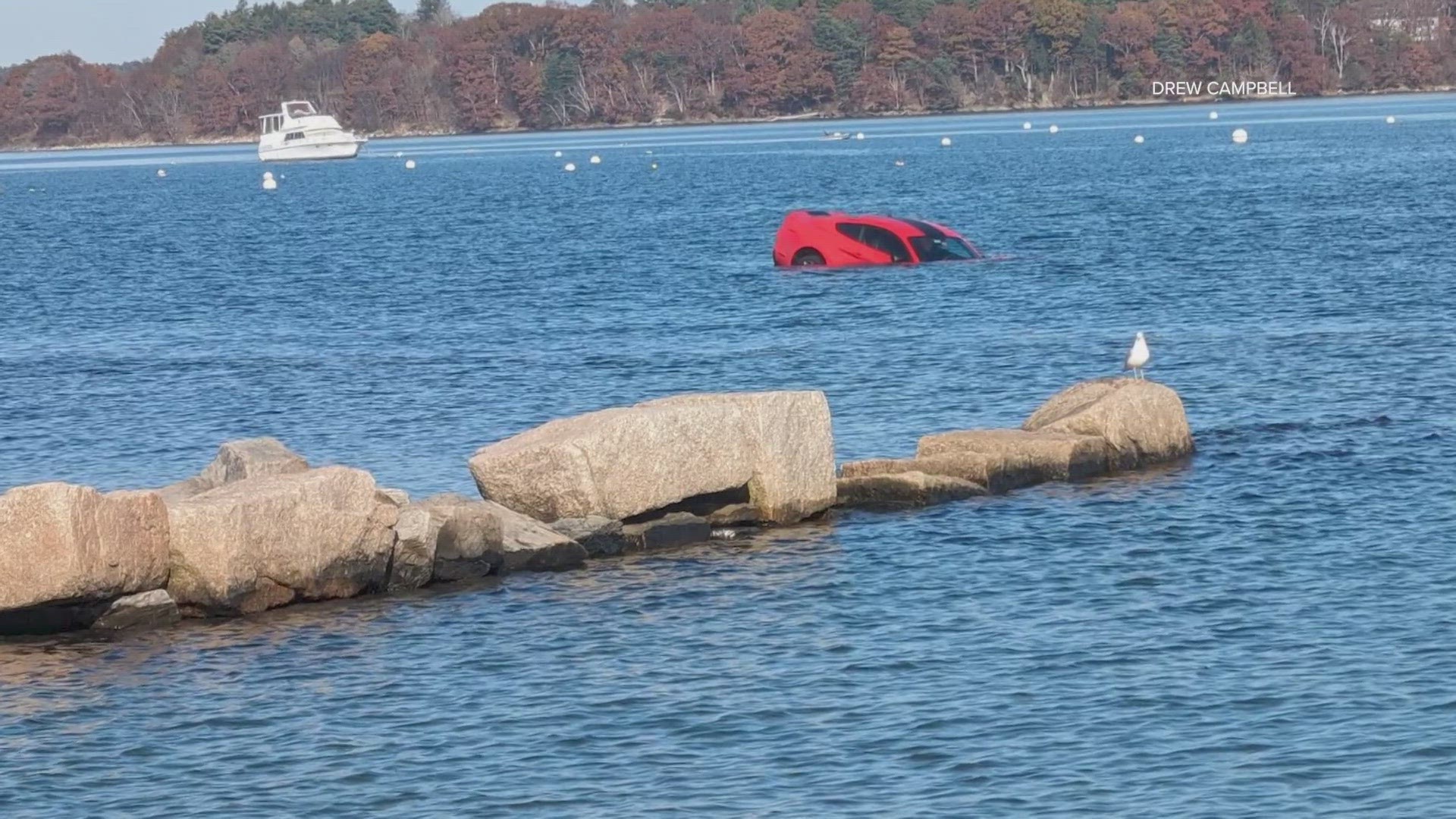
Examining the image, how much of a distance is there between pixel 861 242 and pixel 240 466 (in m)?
29.1

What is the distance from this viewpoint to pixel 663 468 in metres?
20.7

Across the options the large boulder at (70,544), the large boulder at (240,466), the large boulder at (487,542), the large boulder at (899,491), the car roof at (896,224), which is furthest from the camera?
the car roof at (896,224)

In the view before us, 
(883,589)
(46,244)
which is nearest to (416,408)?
(883,589)

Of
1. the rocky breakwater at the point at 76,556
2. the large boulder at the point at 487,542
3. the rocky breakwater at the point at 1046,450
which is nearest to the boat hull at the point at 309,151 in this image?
the rocky breakwater at the point at 1046,450

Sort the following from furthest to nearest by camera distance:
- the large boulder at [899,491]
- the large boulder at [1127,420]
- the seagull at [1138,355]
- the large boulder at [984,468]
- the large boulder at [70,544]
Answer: the seagull at [1138,355] → the large boulder at [1127,420] → the large boulder at [984,468] → the large boulder at [899,491] → the large boulder at [70,544]

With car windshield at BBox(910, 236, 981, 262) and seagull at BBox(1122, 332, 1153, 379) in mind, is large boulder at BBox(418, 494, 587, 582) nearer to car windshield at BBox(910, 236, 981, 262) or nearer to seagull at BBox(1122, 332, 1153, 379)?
seagull at BBox(1122, 332, 1153, 379)

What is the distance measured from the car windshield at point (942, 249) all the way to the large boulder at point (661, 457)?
27.2 meters

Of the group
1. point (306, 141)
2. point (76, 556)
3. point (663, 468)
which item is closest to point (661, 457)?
point (663, 468)

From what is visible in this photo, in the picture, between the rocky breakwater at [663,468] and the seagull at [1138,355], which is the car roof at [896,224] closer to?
A: the seagull at [1138,355]

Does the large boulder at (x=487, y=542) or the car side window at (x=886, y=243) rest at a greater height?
the car side window at (x=886, y=243)

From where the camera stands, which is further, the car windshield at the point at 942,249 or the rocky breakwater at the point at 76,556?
the car windshield at the point at 942,249

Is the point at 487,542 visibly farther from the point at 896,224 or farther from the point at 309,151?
the point at 309,151

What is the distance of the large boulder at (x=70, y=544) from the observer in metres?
17.5

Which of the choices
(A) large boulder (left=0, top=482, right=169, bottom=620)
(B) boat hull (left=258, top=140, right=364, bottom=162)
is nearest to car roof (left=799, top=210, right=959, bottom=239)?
(A) large boulder (left=0, top=482, right=169, bottom=620)
